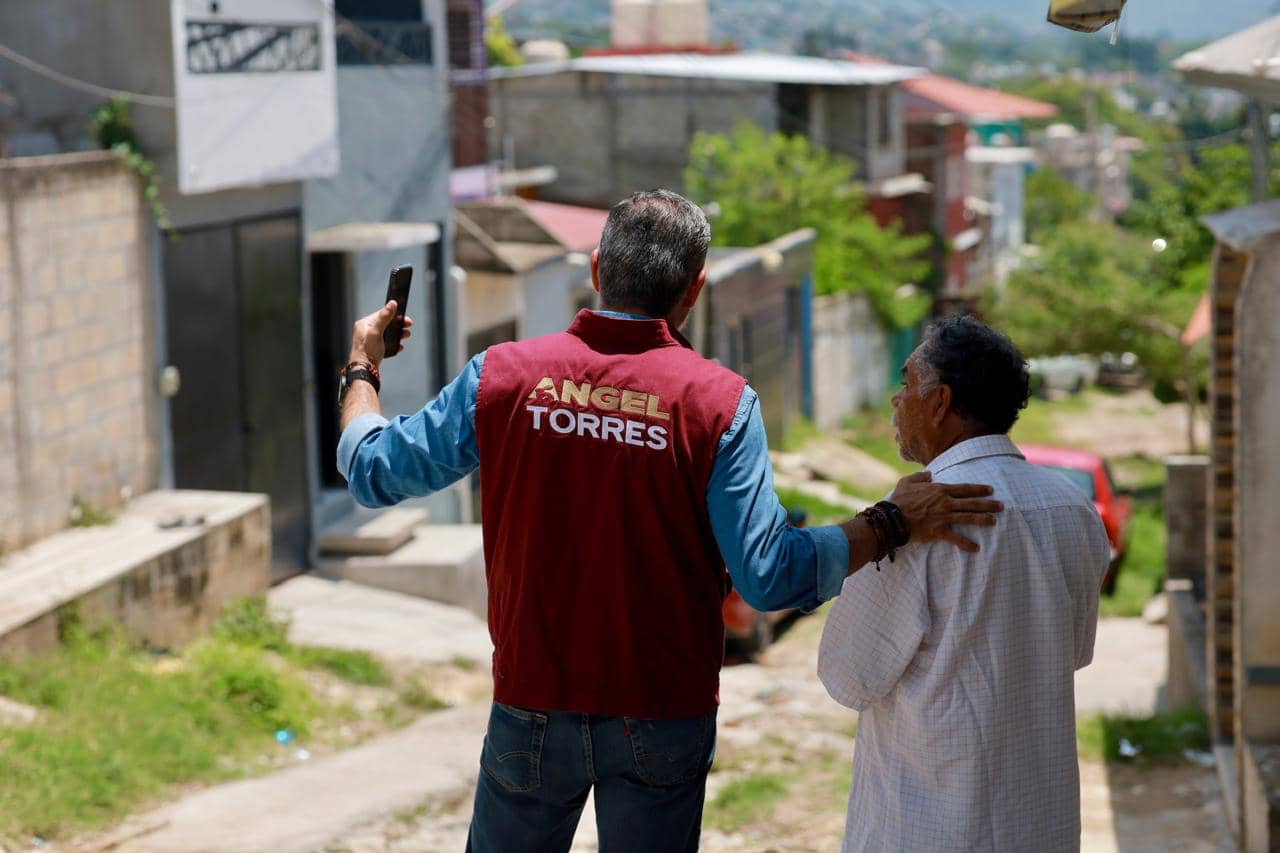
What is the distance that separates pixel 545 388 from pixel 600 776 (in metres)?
0.75

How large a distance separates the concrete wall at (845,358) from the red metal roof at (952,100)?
656 cm

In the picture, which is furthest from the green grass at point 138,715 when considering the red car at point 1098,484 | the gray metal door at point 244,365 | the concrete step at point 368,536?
the red car at point 1098,484

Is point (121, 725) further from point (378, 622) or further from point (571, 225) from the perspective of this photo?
point (571, 225)

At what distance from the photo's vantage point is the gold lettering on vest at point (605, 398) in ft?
9.87

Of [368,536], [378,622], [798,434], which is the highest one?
[368,536]

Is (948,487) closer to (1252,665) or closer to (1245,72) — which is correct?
(1245,72)

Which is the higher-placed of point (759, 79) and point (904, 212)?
point (759, 79)

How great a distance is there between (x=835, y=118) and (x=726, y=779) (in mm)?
25538

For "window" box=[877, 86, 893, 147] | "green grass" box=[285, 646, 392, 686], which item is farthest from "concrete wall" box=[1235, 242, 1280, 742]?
"window" box=[877, 86, 893, 147]

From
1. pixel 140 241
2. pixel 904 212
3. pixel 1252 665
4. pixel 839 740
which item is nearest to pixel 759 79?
pixel 904 212

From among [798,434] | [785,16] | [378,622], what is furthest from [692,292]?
[785,16]

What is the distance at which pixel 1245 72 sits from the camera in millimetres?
5348

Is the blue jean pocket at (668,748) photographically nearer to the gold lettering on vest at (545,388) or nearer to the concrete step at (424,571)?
the gold lettering on vest at (545,388)

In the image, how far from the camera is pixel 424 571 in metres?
12.4
